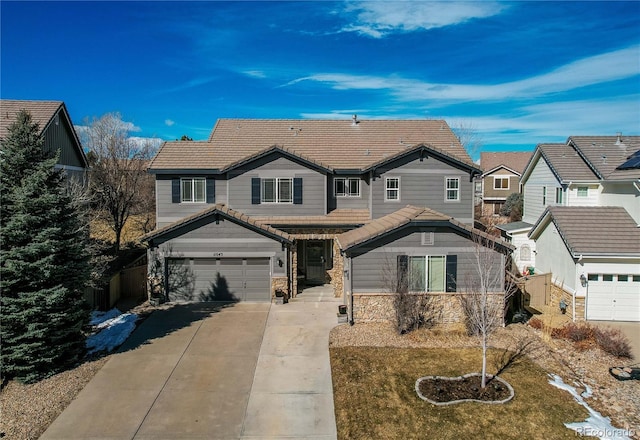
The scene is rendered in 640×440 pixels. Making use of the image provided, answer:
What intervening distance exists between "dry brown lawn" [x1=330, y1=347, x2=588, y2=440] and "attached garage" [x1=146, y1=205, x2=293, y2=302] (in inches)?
252

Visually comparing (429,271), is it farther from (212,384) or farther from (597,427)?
(212,384)

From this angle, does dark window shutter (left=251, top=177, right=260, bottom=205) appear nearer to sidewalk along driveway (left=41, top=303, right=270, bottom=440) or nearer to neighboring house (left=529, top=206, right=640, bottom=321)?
sidewalk along driveway (left=41, top=303, right=270, bottom=440)

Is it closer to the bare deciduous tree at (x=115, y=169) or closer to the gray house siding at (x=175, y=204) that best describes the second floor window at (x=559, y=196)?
the gray house siding at (x=175, y=204)

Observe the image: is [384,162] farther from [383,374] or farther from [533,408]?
[533,408]

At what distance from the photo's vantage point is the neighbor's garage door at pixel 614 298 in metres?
16.3

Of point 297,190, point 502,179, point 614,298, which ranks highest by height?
point 502,179

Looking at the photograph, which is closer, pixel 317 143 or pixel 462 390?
pixel 462 390

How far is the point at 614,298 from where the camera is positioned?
53.5 ft

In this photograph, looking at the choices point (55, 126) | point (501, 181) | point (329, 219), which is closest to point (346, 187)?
point (329, 219)

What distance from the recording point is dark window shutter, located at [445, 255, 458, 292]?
1611 centimetres

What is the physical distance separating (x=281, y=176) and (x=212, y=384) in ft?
36.9

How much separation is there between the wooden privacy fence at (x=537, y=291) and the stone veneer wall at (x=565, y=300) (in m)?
0.20

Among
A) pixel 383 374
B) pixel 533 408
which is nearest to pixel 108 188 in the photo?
pixel 383 374

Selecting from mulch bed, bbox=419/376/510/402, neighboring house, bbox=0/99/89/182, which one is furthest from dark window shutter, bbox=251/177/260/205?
mulch bed, bbox=419/376/510/402
